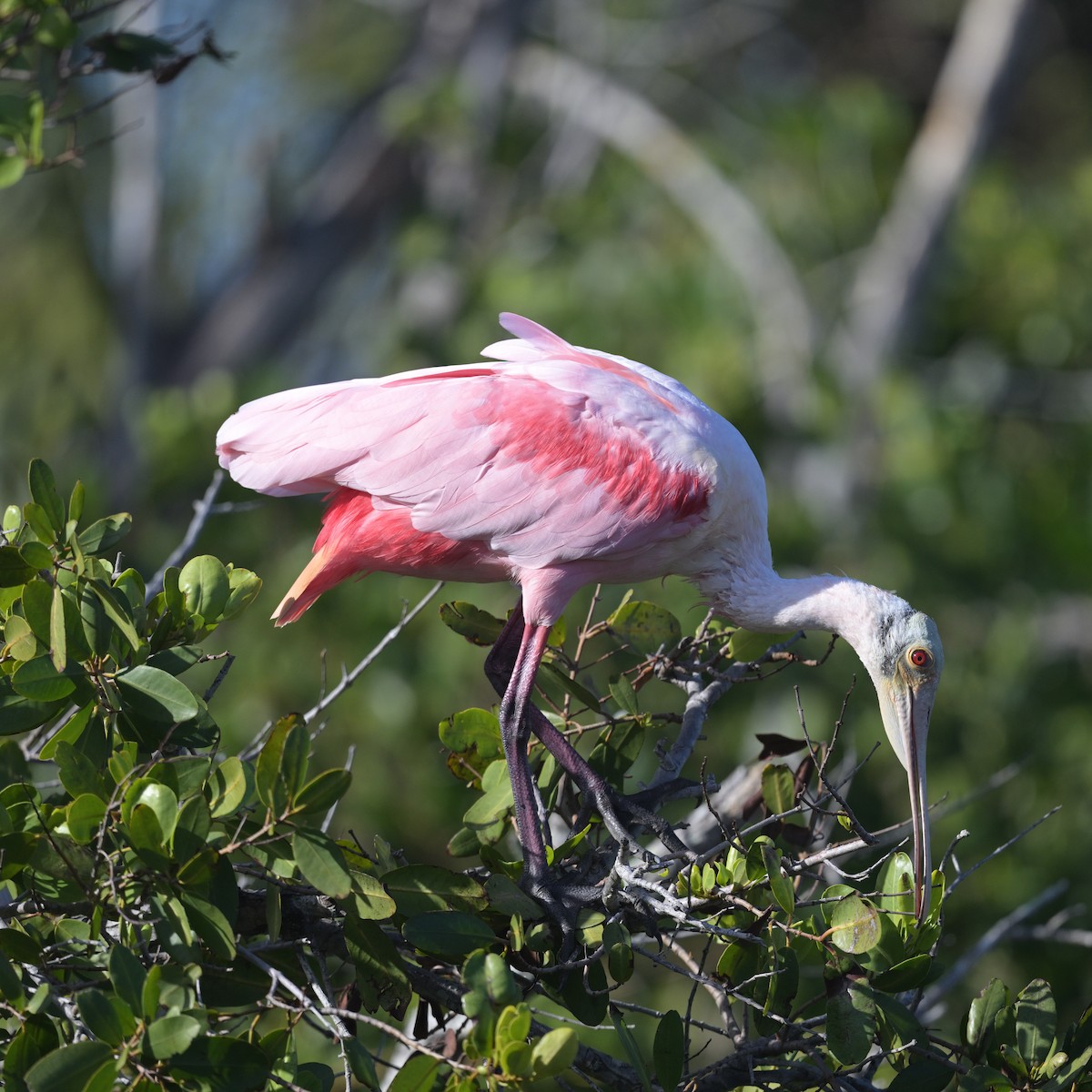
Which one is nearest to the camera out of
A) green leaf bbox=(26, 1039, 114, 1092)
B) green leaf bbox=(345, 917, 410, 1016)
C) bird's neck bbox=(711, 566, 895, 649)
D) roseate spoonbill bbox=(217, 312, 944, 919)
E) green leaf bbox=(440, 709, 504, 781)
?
green leaf bbox=(26, 1039, 114, 1092)

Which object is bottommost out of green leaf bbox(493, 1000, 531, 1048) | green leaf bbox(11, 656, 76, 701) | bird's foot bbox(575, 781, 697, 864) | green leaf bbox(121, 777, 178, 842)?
bird's foot bbox(575, 781, 697, 864)

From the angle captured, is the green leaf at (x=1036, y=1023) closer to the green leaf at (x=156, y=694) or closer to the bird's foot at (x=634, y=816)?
the bird's foot at (x=634, y=816)

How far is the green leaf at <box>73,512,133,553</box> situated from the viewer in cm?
289

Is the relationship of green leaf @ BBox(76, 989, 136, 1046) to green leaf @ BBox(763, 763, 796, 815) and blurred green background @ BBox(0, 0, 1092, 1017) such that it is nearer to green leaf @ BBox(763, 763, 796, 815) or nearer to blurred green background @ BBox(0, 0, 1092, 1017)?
green leaf @ BBox(763, 763, 796, 815)

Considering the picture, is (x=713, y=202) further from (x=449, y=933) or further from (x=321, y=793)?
(x=321, y=793)

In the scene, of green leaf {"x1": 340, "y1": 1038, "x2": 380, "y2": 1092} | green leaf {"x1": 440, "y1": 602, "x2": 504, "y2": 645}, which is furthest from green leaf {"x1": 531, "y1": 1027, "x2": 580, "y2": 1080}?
green leaf {"x1": 440, "y1": 602, "x2": 504, "y2": 645}

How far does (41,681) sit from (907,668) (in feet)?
7.72

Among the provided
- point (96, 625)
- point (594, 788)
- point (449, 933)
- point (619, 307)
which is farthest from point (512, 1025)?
point (619, 307)

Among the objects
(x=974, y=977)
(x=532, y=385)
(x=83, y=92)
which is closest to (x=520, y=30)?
(x=83, y=92)

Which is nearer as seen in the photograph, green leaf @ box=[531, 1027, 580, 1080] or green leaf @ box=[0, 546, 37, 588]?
green leaf @ box=[531, 1027, 580, 1080]

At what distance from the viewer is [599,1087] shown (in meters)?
2.74

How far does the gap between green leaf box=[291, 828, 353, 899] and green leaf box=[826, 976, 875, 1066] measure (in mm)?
938

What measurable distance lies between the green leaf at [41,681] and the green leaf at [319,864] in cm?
53

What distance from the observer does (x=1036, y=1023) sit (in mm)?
2771
